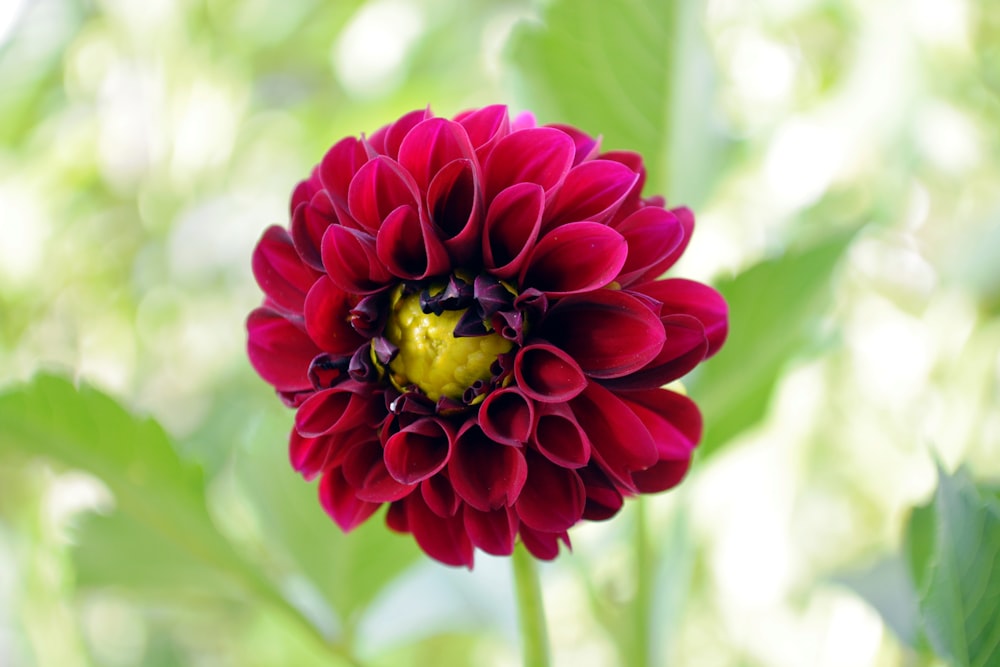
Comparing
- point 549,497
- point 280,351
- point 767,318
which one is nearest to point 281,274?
point 280,351

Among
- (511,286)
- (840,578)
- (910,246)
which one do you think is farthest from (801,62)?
(511,286)

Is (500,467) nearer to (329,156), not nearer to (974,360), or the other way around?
(329,156)

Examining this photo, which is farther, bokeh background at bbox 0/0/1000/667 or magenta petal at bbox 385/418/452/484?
bokeh background at bbox 0/0/1000/667

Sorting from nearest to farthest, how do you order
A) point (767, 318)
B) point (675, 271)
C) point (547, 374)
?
point (547, 374), point (767, 318), point (675, 271)

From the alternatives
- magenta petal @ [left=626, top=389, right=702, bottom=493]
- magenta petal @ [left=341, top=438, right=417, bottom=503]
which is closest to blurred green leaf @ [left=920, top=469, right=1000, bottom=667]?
magenta petal @ [left=626, top=389, right=702, bottom=493]

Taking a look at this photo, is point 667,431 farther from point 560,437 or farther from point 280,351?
point 280,351

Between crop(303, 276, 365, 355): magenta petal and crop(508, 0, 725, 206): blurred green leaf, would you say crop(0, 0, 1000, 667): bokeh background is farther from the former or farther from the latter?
crop(303, 276, 365, 355): magenta petal

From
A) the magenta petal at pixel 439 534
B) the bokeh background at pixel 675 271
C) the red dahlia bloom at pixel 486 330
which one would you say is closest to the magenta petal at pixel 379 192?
the red dahlia bloom at pixel 486 330
